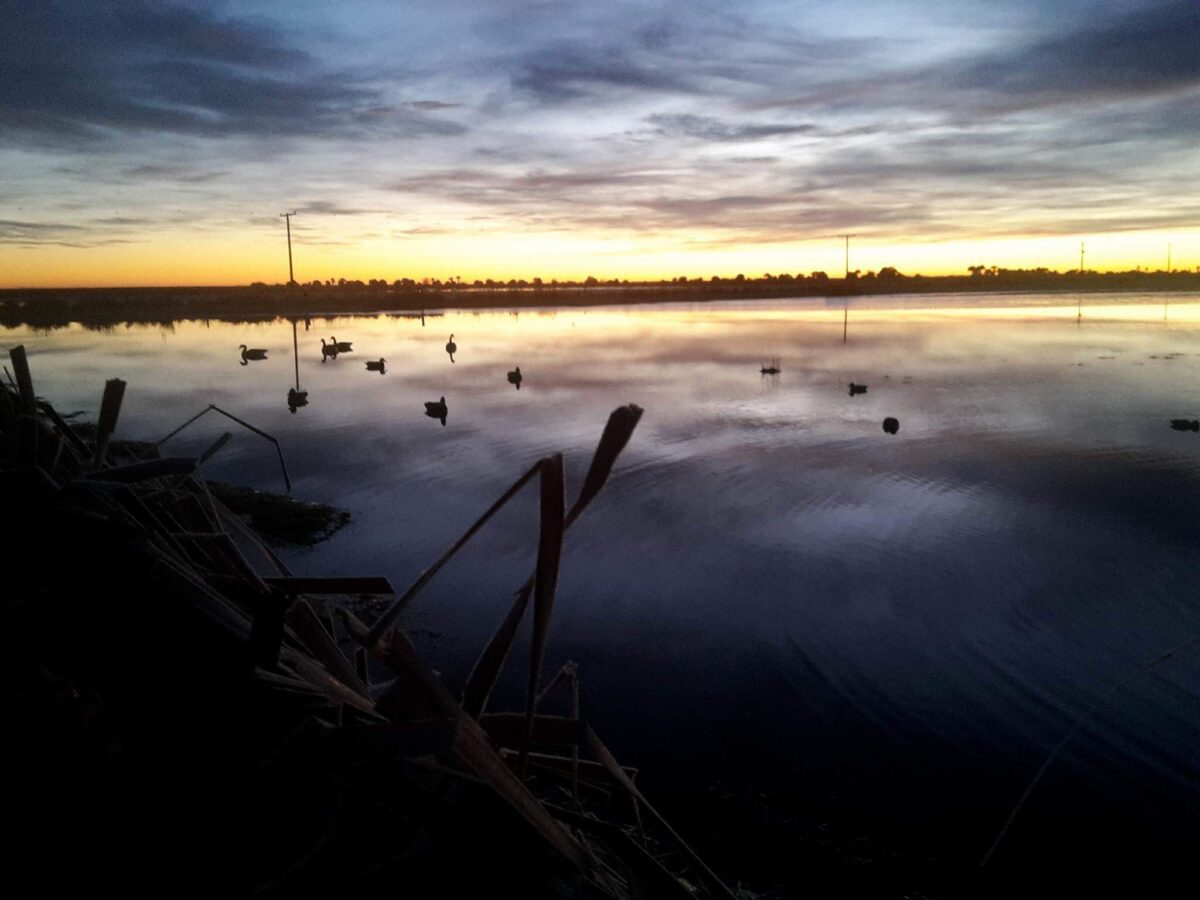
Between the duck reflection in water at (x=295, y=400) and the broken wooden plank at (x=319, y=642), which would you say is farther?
the duck reflection in water at (x=295, y=400)

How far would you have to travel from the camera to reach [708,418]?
86.2ft

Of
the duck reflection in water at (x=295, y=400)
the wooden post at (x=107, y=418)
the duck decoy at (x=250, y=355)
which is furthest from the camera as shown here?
the duck decoy at (x=250, y=355)

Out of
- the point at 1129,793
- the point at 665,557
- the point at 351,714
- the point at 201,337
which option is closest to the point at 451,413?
the point at 665,557

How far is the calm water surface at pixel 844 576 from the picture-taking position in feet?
23.3

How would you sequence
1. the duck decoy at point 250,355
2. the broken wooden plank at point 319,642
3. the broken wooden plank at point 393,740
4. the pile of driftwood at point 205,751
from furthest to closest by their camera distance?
the duck decoy at point 250,355 < the broken wooden plank at point 319,642 < the pile of driftwood at point 205,751 < the broken wooden plank at point 393,740

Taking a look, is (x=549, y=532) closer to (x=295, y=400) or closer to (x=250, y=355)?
(x=295, y=400)

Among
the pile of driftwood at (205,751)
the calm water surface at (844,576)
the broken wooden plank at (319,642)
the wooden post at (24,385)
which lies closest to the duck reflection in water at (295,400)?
the calm water surface at (844,576)

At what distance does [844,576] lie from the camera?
39.9 ft

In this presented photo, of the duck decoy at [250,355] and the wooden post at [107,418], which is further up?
the duck decoy at [250,355]

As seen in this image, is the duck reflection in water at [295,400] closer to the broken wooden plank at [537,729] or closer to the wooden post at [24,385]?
the wooden post at [24,385]

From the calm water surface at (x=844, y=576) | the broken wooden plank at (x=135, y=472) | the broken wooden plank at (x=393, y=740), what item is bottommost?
the calm water surface at (x=844, y=576)

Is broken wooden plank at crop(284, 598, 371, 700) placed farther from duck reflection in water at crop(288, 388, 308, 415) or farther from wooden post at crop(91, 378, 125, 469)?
duck reflection in water at crop(288, 388, 308, 415)

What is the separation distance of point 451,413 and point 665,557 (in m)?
17.0

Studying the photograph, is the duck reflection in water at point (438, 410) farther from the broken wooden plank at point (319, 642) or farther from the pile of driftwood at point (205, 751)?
the pile of driftwood at point (205, 751)
